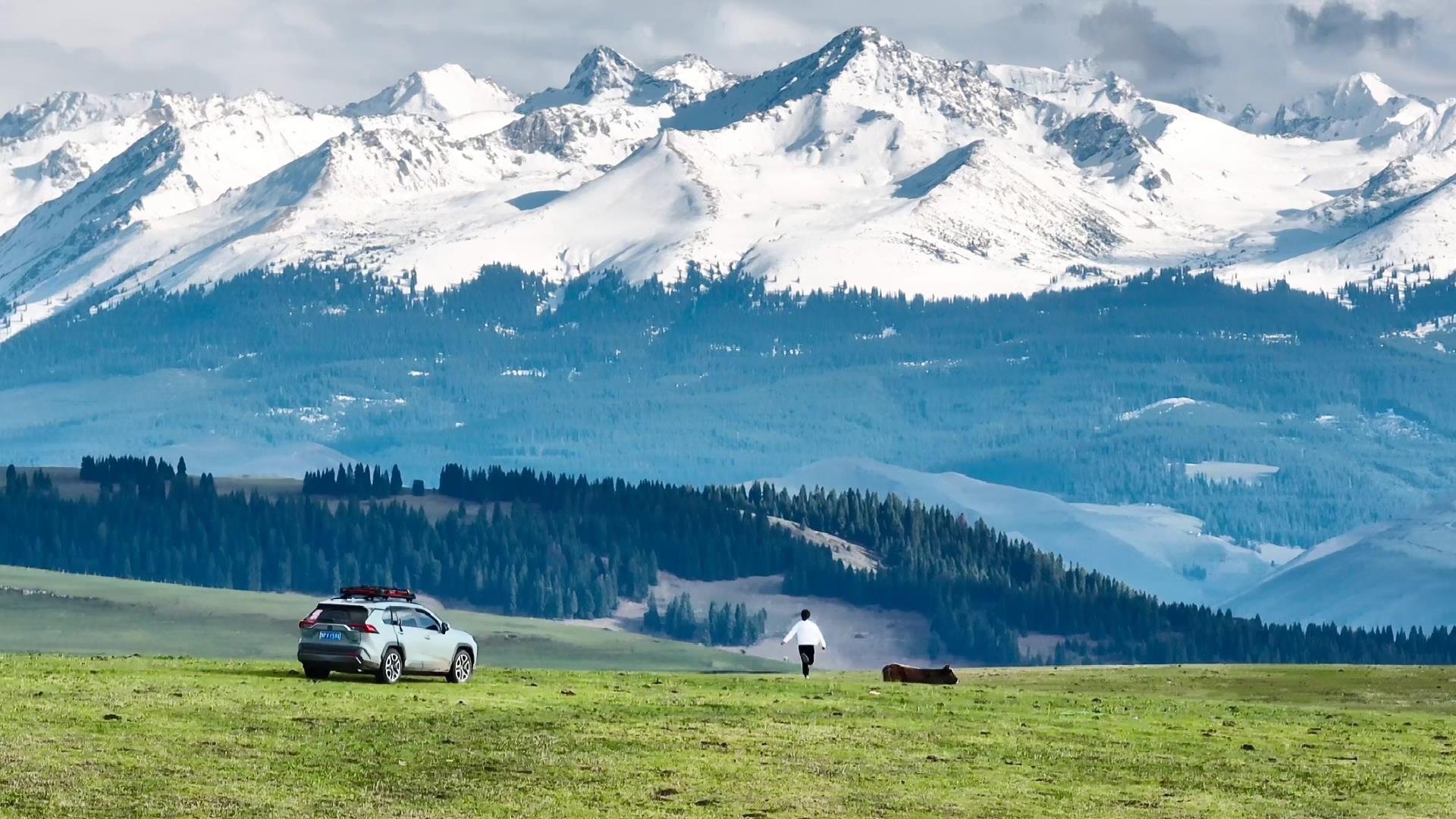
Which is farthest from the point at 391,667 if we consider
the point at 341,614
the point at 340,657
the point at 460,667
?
the point at 460,667

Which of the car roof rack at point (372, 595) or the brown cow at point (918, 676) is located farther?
the brown cow at point (918, 676)

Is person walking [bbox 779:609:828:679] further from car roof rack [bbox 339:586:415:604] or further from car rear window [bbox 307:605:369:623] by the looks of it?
car rear window [bbox 307:605:369:623]

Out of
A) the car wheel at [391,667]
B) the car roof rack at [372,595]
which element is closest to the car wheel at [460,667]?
the car roof rack at [372,595]

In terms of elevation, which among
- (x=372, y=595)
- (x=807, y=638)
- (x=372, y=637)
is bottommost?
(x=372, y=637)

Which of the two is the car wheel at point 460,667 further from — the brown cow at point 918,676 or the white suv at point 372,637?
the brown cow at point 918,676

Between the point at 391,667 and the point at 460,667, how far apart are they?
13.8 feet

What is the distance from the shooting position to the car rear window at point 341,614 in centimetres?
8019

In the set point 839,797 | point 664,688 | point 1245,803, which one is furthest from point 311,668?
point 1245,803

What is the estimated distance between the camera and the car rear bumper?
80.2m

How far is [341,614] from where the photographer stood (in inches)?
3177

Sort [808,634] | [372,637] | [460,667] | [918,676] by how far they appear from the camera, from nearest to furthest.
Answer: [372,637] < [460,667] < [808,634] < [918,676]

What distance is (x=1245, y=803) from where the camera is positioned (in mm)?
63062

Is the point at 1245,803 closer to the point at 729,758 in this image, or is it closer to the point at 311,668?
the point at 729,758

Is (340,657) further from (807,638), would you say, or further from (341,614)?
(807,638)
